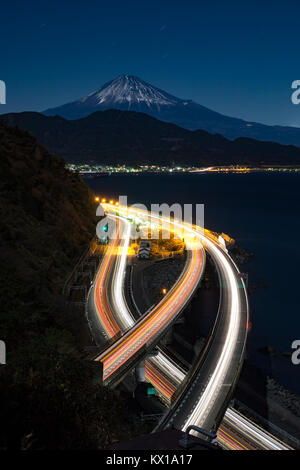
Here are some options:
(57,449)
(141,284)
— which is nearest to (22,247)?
(141,284)

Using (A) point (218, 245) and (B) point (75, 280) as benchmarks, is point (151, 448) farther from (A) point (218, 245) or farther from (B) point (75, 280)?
(A) point (218, 245)

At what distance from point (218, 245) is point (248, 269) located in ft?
12.6

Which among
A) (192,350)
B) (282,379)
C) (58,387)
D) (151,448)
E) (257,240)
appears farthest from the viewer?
(257,240)

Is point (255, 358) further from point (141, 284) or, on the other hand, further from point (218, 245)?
point (218, 245)

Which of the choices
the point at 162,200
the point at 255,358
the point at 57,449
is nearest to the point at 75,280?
the point at 255,358

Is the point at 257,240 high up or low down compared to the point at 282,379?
up

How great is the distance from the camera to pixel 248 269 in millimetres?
41406

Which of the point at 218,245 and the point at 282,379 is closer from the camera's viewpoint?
the point at 282,379

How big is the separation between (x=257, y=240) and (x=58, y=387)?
50137mm

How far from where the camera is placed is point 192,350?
74.9 ft

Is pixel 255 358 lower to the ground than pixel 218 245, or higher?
lower
